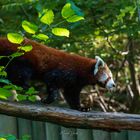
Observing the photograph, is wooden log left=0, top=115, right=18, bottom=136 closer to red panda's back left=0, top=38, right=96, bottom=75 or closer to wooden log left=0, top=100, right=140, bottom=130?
red panda's back left=0, top=38, right=96, bottom=75

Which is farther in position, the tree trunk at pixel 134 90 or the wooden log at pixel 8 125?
the tree trunk at pixel 134 90

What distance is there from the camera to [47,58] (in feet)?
11.8

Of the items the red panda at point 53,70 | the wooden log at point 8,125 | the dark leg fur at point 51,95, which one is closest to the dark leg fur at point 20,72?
the red panda at point 53,70

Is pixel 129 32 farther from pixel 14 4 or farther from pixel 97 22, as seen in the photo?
pixel 14 4

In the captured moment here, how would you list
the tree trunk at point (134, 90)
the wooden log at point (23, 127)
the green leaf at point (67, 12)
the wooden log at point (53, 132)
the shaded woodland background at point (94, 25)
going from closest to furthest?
1. the green leaf at point (67, 12)
2. the wooden log at point (53, 132)
3. the wooden log at point (23, 127)
4. the shaded woodland background at point (94, 25)
5. the tree trunk at point (134, 90)

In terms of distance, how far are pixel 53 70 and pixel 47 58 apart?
0.12 meters

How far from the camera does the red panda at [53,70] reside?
3479 millimetres

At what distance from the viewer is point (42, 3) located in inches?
165

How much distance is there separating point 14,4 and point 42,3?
0.29m

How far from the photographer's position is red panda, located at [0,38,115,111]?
3.48 metres

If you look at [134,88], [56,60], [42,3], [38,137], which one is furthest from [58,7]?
[134,88]

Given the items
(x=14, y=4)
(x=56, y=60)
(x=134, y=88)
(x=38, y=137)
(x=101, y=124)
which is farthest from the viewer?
(x=134, y=88)

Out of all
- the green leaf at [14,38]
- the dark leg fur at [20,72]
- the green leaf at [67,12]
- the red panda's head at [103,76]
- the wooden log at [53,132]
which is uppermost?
the green leaf at [67,12]

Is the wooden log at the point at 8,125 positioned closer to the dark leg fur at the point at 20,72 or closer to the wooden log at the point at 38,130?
the wooden log at the point at 38,130
